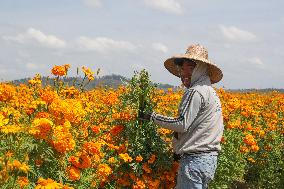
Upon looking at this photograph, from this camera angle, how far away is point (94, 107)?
618cm

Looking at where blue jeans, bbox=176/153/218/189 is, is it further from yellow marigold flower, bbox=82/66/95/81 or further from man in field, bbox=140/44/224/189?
yellow marigold flower, bbox=82/66/95/81

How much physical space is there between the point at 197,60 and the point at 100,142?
1.28 meters

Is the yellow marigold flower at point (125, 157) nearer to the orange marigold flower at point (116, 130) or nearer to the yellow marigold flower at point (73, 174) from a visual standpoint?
the orange marigold flower at point (116, 130)

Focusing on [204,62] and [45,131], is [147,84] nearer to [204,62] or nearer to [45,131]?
[204,62]

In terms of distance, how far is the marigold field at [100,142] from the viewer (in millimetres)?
3416

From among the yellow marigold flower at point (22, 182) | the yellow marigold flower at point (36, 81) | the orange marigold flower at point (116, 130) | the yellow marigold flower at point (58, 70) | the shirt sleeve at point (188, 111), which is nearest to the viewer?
the yellow marigold flower at point (22, 182)

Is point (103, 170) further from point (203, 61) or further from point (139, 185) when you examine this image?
point (203, 61)

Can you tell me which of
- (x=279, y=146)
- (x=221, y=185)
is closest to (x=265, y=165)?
(x=279, y=146)

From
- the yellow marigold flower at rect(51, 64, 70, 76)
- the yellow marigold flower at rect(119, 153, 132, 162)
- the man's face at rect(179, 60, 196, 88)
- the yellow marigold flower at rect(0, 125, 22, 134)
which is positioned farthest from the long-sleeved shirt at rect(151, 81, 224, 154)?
the yellow marigold flower at rect(0, 125, 22, 134)

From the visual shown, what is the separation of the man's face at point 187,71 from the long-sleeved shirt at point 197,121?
0.78 feet

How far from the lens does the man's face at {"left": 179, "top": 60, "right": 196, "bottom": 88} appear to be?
4703mm

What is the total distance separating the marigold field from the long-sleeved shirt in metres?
0.68

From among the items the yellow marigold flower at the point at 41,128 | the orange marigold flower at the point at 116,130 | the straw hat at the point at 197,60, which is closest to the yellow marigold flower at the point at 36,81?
the orange marigold flower at the point at 116,130

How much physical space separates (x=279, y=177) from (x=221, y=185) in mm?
1883
